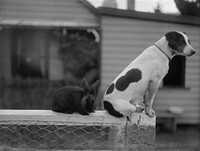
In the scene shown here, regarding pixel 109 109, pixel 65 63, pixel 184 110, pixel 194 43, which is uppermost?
pixel 109 109

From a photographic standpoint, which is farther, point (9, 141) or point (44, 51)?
point (44, 51)

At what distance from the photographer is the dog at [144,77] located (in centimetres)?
143

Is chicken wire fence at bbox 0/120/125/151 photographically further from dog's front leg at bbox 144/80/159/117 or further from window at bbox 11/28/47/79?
window at bbox 11/28/47/79

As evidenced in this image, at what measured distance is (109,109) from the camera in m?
1.46

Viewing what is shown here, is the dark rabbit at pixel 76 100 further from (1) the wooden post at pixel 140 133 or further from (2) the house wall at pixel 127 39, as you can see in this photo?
(2) the house wall at pixel 127 39

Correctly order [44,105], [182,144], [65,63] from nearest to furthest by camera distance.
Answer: [182,144] → [44,105] → [65,63]

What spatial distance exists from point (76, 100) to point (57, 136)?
0.80ft

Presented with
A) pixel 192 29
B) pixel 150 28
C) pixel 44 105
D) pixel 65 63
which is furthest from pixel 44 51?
pixel 192 29

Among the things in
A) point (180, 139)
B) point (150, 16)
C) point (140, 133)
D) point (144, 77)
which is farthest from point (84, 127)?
point (150, 16)

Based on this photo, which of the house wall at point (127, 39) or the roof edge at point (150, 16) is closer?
the roof edge at point (150, 16)

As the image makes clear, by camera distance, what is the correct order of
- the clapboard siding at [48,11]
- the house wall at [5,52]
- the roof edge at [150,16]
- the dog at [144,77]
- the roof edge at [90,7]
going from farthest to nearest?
the house wall at [5,52] < the clapboard siding at [48,11] < the roof edge at [90,7] < the roof edge at [150,16] < the dog at [144,77]

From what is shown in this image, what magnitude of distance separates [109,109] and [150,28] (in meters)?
3.89

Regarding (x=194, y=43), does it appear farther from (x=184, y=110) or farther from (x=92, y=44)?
(x=92, y=44)

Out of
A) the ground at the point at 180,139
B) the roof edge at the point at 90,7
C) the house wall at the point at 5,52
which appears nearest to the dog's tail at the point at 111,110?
the ground at the point at 180,139
